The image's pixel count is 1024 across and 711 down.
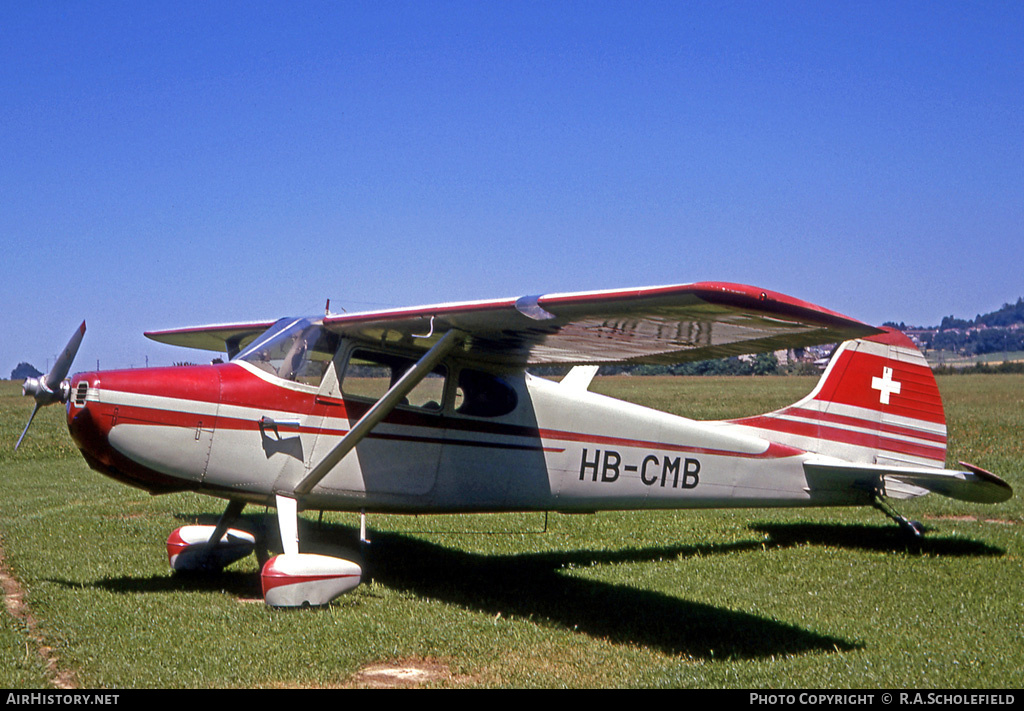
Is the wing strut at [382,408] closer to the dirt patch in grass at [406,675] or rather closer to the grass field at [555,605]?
the grass field at [555,605]

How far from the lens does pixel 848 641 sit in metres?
6.18

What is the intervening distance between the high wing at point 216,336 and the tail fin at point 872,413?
6147 mm

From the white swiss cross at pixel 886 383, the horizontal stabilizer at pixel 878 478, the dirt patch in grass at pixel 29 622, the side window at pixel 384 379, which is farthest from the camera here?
the white swiss cross at pixel 886 383

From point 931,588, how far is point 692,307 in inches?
174

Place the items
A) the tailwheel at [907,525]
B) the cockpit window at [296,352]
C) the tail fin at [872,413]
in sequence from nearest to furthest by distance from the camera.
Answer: the cockpit window at [296,352] → the tailwheel at [907,525] → the tail fin at [872,413]

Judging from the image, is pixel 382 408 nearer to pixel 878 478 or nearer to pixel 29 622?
pixel 29 622

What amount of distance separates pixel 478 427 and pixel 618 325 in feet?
7.18

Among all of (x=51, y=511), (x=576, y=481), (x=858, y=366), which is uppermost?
(x=858, y=366)

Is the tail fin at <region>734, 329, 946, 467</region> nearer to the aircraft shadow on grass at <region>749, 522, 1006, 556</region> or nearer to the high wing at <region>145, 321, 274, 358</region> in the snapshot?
the aircraft shadow on grass at <region>749, 522, 1006, 556</region>

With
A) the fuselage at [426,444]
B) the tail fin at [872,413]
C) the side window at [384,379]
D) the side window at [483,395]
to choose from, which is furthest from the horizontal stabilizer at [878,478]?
the side window at [384,379]

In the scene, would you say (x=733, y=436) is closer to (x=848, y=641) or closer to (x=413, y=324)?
(x=848, y=641)

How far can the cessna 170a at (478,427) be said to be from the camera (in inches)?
258

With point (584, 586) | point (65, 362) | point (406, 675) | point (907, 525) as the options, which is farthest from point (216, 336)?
point (907, 525)
